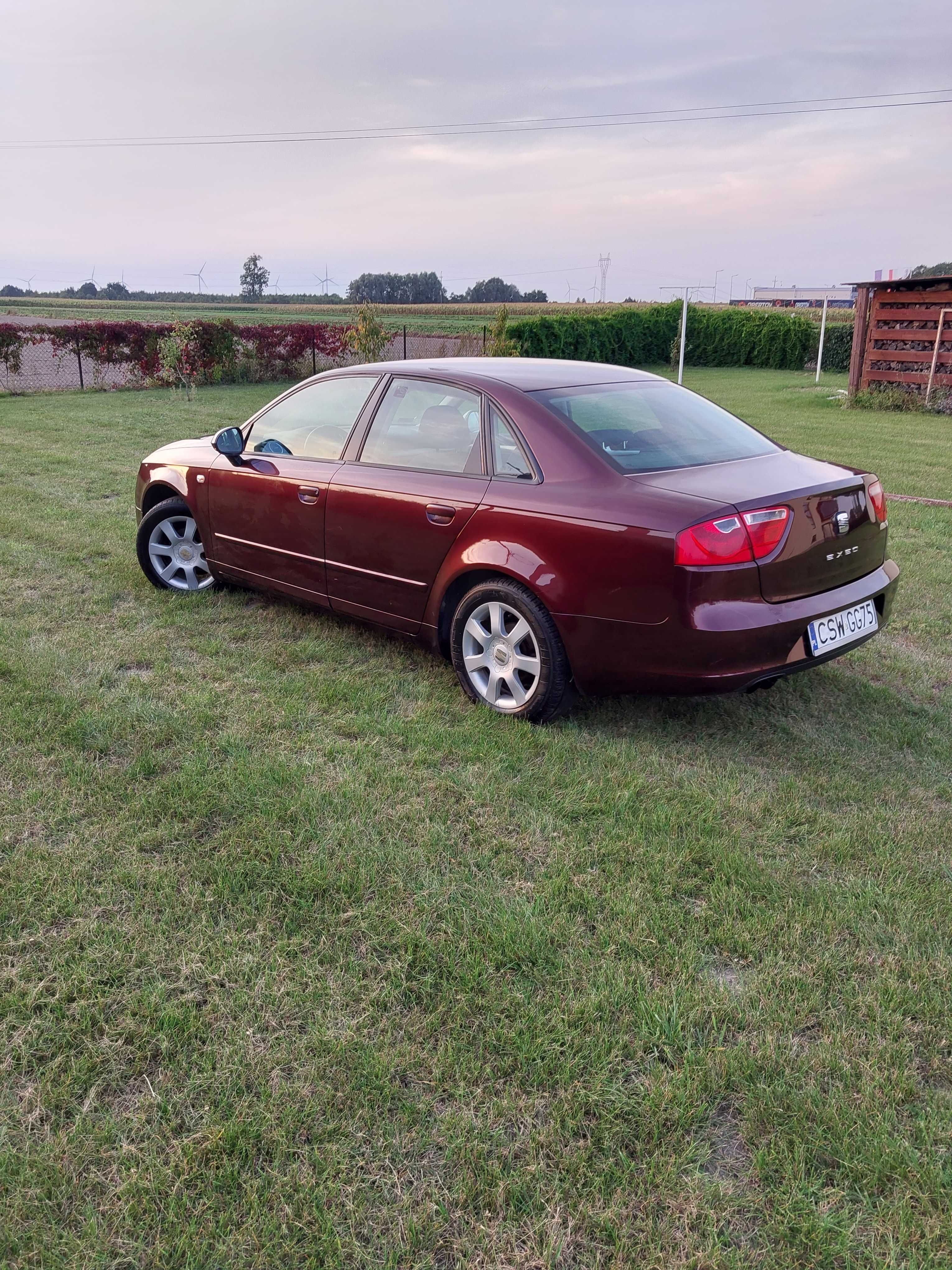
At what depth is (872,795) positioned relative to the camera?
346cm

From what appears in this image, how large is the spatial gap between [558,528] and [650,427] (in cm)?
77

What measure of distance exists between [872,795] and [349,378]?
3.23 metres

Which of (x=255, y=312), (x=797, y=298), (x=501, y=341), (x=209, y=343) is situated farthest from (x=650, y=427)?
(x=797, y=298)

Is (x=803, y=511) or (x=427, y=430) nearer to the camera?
(x=803, y=511)

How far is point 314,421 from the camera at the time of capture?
5051mm

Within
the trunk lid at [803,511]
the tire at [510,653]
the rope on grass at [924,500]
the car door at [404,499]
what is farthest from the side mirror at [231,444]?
the rope on grass at [924,500]

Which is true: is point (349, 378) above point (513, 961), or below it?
Answer: above

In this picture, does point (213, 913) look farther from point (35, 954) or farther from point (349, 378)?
point (349, 378)

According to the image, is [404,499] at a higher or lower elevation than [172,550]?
higher

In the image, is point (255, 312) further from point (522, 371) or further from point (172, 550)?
point (522, 371)

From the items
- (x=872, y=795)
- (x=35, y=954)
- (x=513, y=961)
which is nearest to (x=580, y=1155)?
(x=513, y=961)

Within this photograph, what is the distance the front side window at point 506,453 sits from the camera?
3951 millimetres

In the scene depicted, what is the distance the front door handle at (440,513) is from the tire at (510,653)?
1.07 ft

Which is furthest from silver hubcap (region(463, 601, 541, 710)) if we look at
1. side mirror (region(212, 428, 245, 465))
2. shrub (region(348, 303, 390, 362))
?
shrub (region(348, 303, 390, 362))
